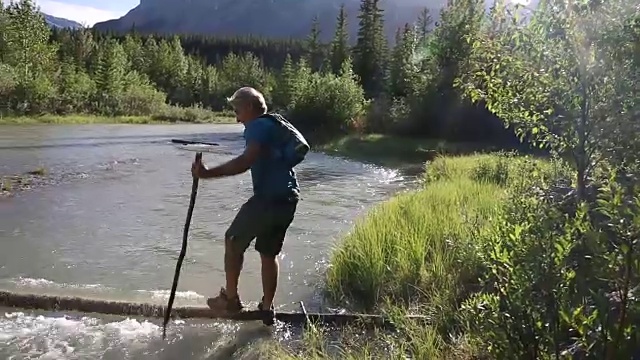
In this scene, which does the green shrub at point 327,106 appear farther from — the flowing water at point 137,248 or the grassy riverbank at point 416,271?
the grassy riverbank at point 416,271

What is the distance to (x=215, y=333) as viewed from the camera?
6.50 metres

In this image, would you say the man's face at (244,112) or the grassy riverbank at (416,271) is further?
the man's face at (244,112)

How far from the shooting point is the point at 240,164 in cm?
564

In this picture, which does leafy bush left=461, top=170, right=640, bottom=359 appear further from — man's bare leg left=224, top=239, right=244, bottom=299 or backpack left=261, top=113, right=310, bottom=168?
man's bare leg left=224, top=239, right=244, bottom=299

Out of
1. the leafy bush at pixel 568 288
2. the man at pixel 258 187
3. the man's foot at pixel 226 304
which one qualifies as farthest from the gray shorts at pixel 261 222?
the leafy bush at pixel 568 288

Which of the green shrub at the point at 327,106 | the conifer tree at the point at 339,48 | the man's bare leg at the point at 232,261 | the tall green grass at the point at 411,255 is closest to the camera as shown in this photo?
the man's bare leg at the point at 232,261

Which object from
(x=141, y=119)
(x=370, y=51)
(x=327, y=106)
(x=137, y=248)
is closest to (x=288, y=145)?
(x=137, y=248)

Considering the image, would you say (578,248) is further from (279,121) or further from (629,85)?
(279,121)

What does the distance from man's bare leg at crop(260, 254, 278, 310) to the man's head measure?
1.45m

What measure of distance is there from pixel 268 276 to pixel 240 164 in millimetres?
1385

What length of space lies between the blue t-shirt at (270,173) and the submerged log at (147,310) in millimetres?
1332

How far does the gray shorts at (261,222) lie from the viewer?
19.7 ft

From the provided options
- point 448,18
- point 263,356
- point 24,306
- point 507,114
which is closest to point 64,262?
point 24,306

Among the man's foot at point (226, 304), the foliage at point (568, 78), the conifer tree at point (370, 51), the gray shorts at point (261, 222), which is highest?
the conifer tree at point (370, 51)
